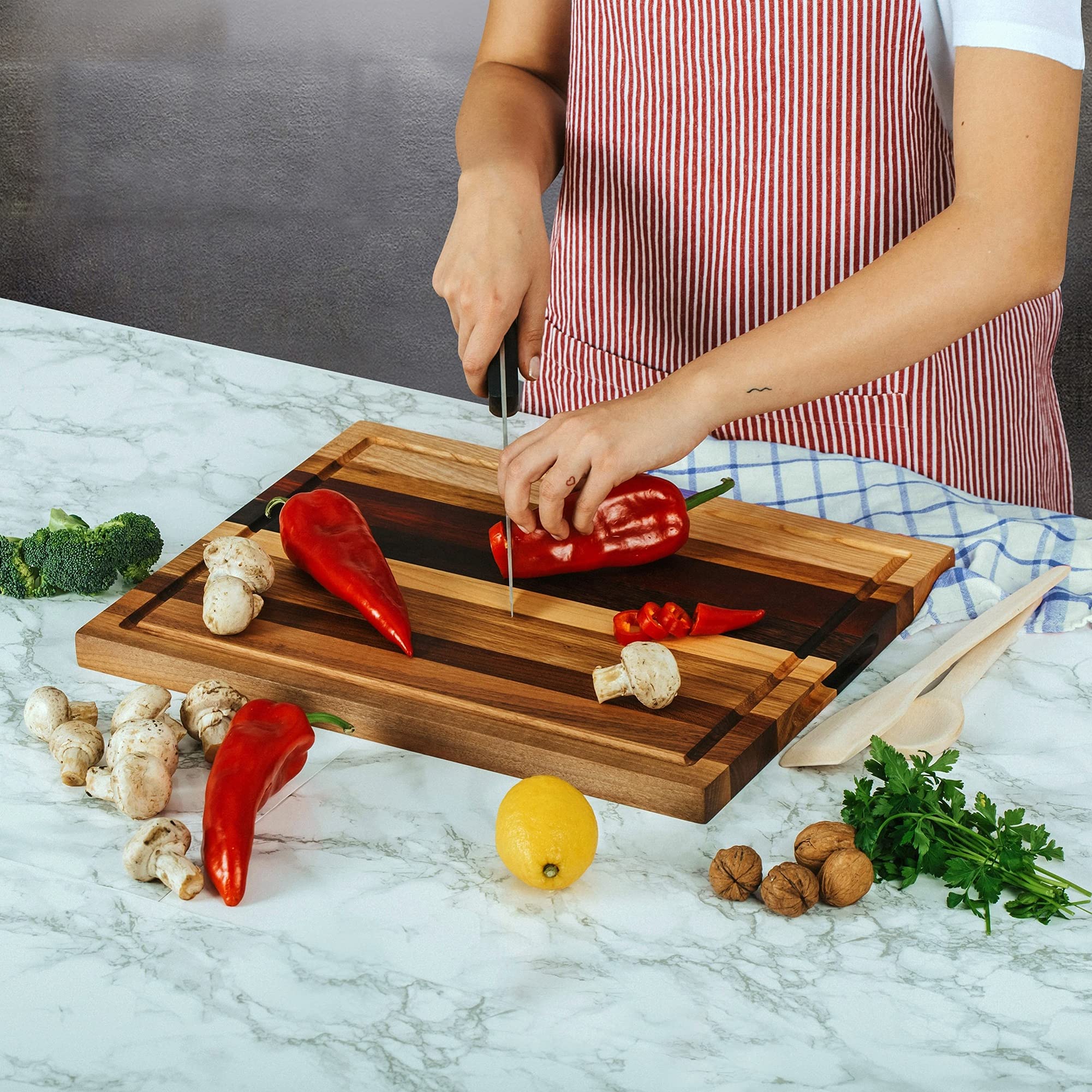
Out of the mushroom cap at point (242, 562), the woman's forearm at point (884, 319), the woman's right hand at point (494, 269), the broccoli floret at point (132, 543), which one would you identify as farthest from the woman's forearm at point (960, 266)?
the broccoli floret at point (132, 543)

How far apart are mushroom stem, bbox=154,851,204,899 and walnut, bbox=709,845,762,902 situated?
411 millimetres

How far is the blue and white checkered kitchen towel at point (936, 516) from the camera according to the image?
1661 mm

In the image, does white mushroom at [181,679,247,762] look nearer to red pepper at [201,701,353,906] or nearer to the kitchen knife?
red pepper at [201,701,353,906]

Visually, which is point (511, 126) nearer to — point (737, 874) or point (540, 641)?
point (540, 641)

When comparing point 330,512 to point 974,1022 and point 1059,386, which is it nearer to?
point 974,1022

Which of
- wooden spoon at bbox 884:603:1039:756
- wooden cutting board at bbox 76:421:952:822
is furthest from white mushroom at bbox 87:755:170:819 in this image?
wooden spoon at bbox 884:603:1039:756

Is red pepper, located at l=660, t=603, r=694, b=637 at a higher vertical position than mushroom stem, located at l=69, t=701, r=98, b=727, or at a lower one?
higher

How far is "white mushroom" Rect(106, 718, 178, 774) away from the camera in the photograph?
1289 mm

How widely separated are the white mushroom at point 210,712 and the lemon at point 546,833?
0.96 feet

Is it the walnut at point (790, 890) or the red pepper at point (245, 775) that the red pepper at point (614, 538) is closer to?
the red pepper at point (245, 775)

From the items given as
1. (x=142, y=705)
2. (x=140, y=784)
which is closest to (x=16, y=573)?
(x=142, y=705)

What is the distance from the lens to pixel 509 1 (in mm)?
2057

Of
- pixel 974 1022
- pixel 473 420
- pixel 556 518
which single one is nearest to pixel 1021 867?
pixel 974 1022

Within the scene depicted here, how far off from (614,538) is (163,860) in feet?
2.14
